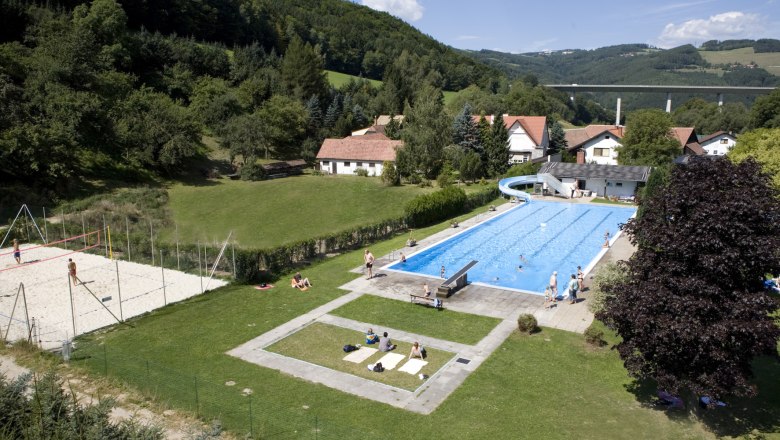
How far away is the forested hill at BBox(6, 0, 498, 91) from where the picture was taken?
9144 centimetres

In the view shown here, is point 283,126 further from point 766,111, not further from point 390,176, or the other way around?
point 766,111

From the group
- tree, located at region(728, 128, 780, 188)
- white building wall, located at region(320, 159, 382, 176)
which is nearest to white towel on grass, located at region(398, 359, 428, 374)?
tree, located at region(728, 128, 780, 188)

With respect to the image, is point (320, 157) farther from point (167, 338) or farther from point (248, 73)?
point (167, 338)

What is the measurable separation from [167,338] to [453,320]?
36.0ft

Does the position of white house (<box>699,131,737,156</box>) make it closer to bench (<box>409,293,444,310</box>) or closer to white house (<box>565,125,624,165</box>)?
white house (<box>565,125,624,165</box>)

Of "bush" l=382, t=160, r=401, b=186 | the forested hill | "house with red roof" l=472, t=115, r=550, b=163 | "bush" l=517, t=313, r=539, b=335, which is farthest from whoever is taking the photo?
the forested hill

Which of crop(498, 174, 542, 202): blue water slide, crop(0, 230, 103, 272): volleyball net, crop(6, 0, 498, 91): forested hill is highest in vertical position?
crop(6, 0, 498, 91): forested hill

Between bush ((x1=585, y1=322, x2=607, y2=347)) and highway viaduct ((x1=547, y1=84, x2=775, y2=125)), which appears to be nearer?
bush ((x1=585, y1=322, x2=607, y2=347))

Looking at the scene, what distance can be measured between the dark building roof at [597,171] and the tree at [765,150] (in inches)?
403

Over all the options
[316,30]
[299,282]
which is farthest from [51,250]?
[316,30]

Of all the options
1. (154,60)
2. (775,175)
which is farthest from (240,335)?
(154,60)

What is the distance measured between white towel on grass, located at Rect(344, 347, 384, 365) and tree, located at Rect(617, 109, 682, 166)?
4313cm

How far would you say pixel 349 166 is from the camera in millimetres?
60562

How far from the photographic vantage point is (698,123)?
342 feet
